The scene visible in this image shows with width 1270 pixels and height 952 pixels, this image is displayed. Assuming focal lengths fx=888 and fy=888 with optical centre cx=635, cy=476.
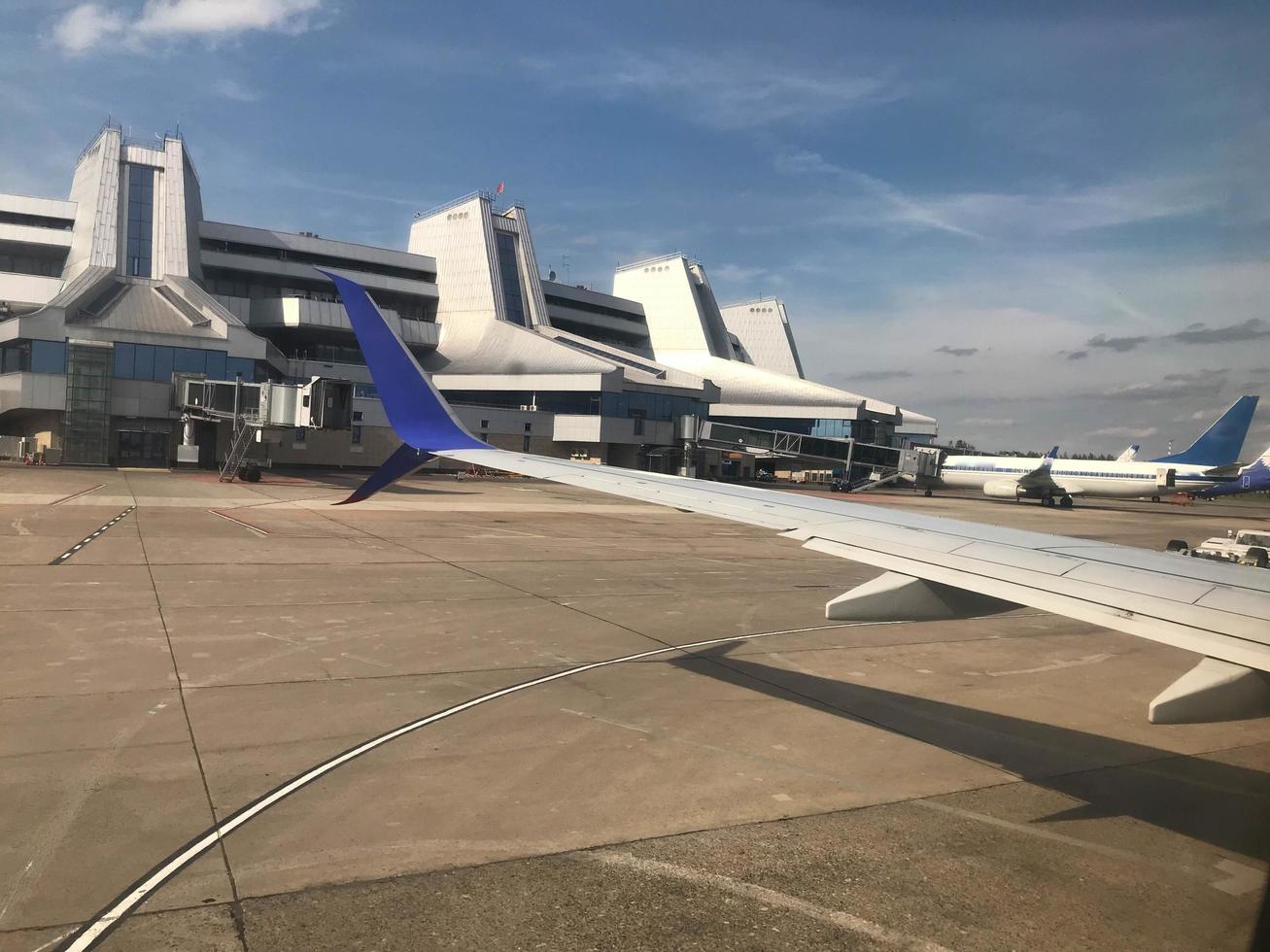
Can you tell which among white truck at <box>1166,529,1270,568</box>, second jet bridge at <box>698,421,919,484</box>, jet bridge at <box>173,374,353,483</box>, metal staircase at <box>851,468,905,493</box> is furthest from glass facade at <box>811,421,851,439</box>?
white truck at <box>1166,529,1270,568</box>

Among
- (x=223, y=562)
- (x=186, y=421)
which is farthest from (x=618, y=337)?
(x=223, y=562)

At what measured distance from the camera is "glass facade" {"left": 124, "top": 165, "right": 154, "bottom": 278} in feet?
→ 216

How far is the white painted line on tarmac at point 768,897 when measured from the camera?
515 cm

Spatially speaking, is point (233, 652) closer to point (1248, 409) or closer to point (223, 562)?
point (223, 562)

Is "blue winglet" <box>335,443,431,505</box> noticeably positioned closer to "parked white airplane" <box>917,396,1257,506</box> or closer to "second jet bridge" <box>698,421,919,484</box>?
"second jet bridge" <box>698,421,919,484</box>

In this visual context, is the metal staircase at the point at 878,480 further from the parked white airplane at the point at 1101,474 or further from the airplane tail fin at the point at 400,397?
the airplane tail fin at the point at 400,397

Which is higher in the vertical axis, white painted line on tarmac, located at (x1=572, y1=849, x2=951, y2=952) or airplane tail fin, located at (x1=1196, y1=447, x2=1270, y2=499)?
airplane tail fin, located at (x1=1196, y1=447, x2=1270, y2=499)

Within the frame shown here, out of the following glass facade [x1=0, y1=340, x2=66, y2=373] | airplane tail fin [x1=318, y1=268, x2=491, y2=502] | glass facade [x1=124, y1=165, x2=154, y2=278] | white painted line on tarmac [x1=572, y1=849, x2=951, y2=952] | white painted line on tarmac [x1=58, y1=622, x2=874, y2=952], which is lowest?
white painted line on tarmac [x1=58, y1=622, x2=874, y2=952]

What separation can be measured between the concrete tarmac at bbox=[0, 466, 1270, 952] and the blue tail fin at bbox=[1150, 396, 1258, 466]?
4539 cm

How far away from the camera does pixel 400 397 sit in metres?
9.38

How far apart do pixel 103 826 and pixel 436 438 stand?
4.48m

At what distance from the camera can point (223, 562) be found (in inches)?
710

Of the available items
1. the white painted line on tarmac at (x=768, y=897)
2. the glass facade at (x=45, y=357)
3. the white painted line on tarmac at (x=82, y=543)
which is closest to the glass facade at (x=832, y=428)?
the glass facade at (x=45, y=357)

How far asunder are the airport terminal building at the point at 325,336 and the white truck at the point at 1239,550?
31.4 m
